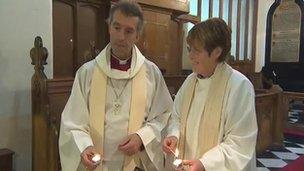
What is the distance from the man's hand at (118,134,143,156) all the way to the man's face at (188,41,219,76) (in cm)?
57

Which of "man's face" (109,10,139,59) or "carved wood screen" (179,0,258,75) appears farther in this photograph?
"carved wood screen" (179,0,258,75)

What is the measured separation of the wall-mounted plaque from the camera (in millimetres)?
11695

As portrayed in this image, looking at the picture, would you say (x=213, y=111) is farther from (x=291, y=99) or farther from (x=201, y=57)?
(x=291, y=99)

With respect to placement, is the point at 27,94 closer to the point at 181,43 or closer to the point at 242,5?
the point at 181,43

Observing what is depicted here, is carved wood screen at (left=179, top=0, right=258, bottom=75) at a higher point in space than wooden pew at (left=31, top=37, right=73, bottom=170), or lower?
higher

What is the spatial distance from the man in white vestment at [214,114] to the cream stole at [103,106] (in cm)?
28

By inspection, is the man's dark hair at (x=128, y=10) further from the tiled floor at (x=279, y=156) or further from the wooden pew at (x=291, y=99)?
the wooden pew at (x=291, y=99)

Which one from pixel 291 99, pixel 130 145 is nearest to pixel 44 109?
pixel 130 145

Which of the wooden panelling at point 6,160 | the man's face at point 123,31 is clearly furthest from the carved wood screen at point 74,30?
the man's face at point 123,31

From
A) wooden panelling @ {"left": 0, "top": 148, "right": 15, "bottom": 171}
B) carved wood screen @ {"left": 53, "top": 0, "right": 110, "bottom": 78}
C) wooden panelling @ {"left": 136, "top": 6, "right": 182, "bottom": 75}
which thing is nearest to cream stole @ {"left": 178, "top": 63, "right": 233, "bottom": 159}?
wooden panelling @ {"left": 0, "top": 148, "right": 15, "bottom": 171}

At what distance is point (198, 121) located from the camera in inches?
74.4

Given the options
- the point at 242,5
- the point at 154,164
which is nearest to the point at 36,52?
the point at 154,164

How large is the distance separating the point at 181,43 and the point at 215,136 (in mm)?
6451

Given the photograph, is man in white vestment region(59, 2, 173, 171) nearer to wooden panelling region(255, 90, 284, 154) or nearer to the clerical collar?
the clerical collar
